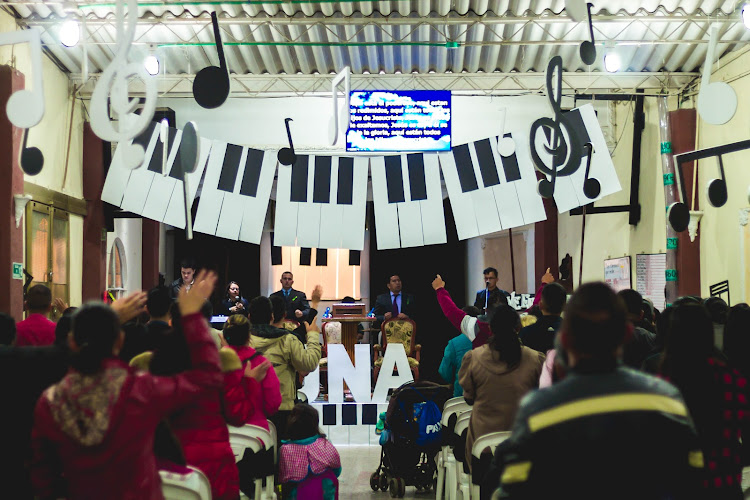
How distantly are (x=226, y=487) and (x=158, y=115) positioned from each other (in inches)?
313

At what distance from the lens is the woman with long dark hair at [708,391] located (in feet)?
8.40

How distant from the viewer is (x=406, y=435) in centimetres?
557

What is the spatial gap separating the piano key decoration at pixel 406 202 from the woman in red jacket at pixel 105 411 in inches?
246

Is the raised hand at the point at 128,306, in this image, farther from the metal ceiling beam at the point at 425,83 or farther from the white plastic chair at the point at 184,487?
the metal ceiling beam at the point at 425,83

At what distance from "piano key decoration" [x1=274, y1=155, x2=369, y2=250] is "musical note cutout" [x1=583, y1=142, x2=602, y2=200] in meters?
2.22

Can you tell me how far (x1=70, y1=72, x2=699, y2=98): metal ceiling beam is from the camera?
10.2 m

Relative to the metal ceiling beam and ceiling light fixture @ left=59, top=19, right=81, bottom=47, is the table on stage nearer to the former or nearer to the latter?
the metal ceiling beam

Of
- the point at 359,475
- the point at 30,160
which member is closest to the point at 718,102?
the point at 359,475

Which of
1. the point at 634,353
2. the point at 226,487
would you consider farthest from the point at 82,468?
the point at 634,353

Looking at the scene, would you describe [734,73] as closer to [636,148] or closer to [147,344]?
[636,148]

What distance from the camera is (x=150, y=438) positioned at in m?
2.36

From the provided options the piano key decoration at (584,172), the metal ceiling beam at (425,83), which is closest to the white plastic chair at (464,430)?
the piano key decoration at (584,172)

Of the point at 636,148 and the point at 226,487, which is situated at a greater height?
the point at 636,148

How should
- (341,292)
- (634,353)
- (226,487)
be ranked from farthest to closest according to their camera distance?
(341,292) → (634,353) → (226,487)
